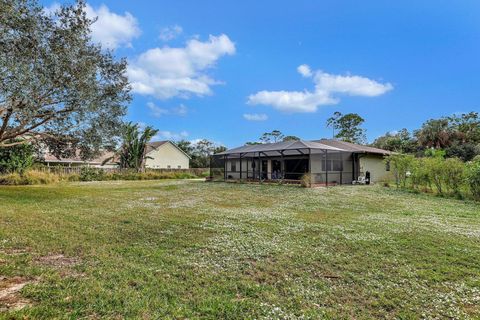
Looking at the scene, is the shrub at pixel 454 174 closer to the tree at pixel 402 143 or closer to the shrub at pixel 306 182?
the shrub at pixel 306 182

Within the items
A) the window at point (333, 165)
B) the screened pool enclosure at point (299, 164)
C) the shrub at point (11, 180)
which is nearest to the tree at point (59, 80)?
the shrub at point (11, 180)

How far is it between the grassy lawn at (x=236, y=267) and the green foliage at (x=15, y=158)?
14993 mm

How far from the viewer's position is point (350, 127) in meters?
42.0

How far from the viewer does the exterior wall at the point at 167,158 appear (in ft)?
135

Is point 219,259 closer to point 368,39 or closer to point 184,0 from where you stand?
point 184,0

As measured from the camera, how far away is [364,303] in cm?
309

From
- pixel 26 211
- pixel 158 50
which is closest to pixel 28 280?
pixel 26 211

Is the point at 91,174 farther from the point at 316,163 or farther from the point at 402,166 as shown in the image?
the point at 402,166

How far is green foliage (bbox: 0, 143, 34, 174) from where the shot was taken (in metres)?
19.1

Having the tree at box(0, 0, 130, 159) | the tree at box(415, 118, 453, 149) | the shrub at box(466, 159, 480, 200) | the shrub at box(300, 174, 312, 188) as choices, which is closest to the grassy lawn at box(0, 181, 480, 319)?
the tree at box(0, 0, 130, 159)

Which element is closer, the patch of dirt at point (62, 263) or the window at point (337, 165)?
the patch of dirt at point (62, 263)

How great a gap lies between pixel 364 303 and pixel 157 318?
2245 mm

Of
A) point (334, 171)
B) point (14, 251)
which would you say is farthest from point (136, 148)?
point (14, 251)

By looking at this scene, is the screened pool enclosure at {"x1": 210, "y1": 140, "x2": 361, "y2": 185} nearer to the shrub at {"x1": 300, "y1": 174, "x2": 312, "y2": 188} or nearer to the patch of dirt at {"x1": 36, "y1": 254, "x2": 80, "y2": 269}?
the shrub at {"x1": 300, "y1": 174, "x2": 312, "y2": 188}
